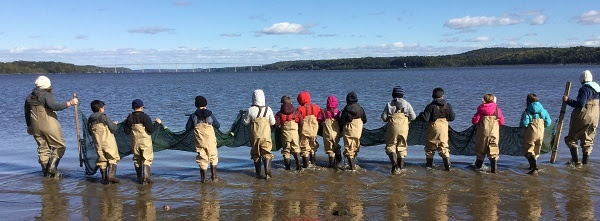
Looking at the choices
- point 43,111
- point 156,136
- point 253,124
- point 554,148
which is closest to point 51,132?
point 43,111

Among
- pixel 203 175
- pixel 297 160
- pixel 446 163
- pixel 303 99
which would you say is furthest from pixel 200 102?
pixel 446 163

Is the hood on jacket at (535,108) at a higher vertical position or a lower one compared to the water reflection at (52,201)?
higher

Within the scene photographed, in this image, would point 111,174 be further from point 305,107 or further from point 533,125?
point 533,125

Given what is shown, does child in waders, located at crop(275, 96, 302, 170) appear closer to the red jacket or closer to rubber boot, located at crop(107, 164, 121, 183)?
Answer: the red jacket

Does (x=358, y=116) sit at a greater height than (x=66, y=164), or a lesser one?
greater

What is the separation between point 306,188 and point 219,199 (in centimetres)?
175

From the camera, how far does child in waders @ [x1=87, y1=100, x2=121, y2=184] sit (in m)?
10.9

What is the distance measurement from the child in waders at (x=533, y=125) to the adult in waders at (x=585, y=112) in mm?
778

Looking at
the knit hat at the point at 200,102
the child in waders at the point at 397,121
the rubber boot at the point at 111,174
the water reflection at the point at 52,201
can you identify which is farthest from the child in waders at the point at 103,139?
the child in waders at the point at 397,121

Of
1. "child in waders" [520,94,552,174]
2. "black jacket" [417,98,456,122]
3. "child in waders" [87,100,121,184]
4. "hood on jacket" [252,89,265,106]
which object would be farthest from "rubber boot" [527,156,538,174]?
"child in waders" [87,100,121,184]

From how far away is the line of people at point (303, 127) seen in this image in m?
11.0

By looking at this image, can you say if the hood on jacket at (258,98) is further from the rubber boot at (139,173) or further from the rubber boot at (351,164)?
the rubber boot at (139,173)

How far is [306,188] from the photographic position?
35.2 ft

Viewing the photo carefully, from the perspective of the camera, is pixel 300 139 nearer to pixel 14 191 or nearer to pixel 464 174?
pixel 464 174
